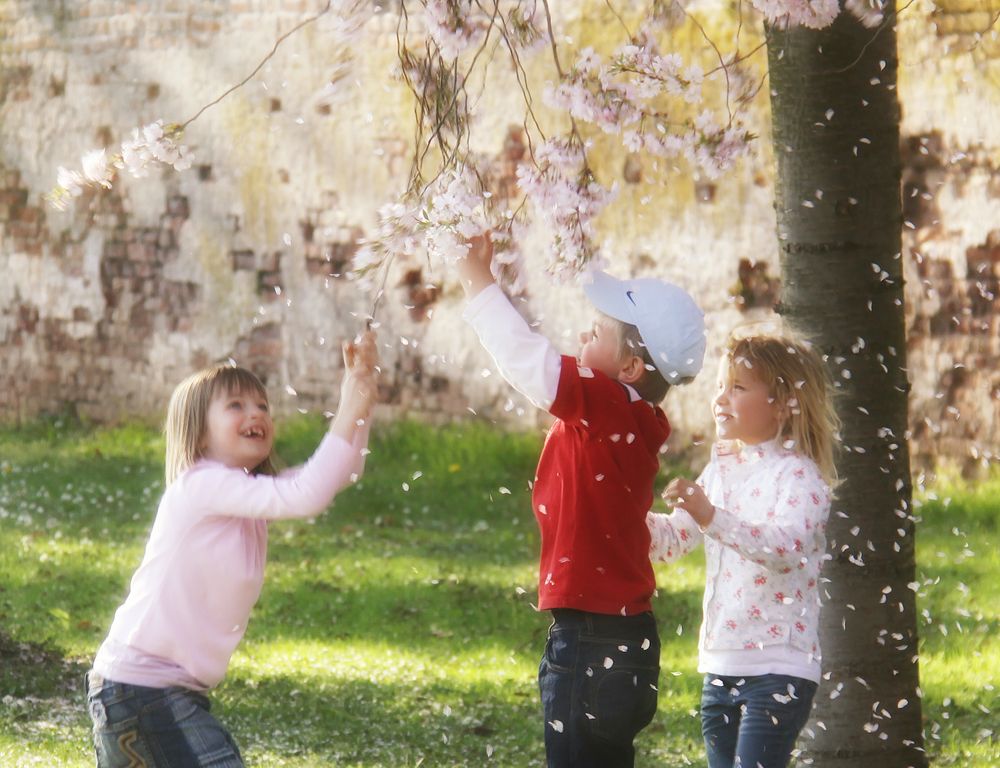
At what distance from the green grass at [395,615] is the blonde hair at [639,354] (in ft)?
4.37

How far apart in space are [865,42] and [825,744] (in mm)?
1718

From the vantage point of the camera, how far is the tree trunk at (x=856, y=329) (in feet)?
12.5

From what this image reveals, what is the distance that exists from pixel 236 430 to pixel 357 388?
11.1 inches

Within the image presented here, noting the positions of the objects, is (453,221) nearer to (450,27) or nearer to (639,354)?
(639,354)

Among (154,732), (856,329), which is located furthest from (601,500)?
(856,329)

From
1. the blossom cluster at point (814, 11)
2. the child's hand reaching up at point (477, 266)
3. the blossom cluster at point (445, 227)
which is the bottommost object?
the child's hand reaching up at point (477, 266)

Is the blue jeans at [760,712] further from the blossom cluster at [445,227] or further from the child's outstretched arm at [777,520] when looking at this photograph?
the blossom cluster at [445,227]

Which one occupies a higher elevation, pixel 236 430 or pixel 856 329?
pixel 856 329

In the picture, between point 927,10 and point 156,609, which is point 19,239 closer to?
point 927,10

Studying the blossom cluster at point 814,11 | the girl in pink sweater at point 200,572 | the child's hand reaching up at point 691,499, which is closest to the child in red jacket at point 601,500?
the child's hand reaching up at point 691,499

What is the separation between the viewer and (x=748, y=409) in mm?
3283

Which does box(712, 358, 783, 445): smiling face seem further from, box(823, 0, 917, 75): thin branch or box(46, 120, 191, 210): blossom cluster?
box(46, 120, 191, 210): blossom cluster

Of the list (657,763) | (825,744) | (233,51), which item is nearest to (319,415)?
(233,51)

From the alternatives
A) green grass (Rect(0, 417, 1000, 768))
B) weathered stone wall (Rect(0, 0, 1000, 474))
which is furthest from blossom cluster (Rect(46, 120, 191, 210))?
weathered stone wall (Rect(0, 0, 1000, 474))
